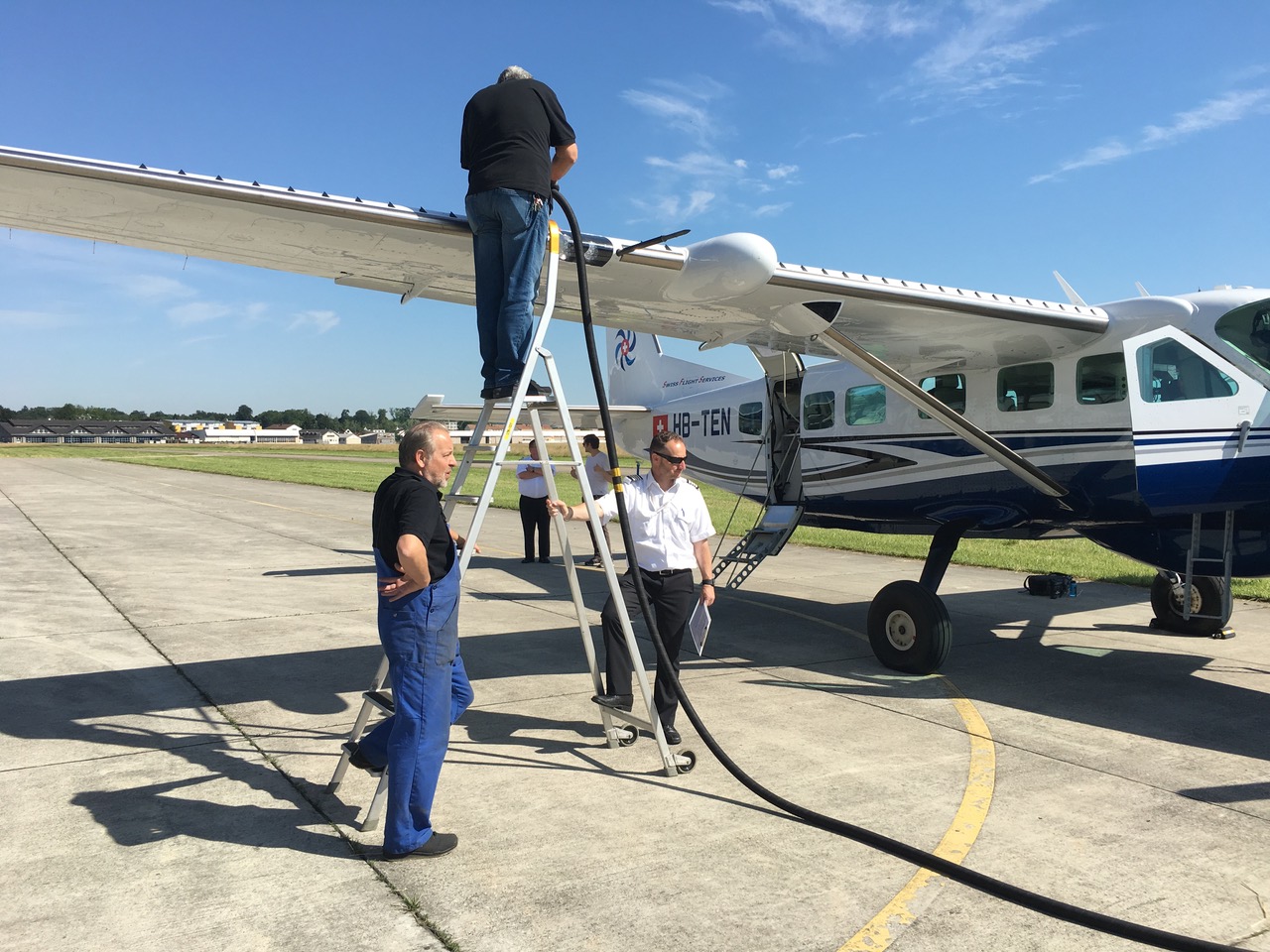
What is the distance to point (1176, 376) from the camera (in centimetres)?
658

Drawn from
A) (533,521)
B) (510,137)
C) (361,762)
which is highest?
(510,137)

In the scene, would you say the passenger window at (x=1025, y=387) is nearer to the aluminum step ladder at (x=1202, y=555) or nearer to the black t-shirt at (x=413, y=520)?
the aluminum step ladder at (x=1202, y=555)

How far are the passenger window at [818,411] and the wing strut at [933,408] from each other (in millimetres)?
1991

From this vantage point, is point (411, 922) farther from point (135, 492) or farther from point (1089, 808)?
point (135, 492)

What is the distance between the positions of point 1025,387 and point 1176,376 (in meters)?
1.37

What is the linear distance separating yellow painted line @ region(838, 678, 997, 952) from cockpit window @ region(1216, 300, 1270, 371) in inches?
126

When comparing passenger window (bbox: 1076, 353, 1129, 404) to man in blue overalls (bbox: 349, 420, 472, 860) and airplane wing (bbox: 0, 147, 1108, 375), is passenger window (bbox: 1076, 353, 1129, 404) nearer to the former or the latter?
airplane wing (bbox: 0, 147, 1108, 375)

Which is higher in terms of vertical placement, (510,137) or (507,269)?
(510,137)

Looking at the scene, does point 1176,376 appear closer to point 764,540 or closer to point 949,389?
point 949,389

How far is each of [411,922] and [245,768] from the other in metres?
2.03

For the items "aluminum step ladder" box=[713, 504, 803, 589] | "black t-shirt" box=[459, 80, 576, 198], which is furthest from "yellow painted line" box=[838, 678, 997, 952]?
"black t-shirt" box=[459, 80, 576, 198]

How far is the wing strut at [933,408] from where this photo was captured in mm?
7180

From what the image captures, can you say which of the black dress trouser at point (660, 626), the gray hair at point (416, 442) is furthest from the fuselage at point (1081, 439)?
the gray hair at point (416, 442)

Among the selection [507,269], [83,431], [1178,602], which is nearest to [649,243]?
[507,269]
